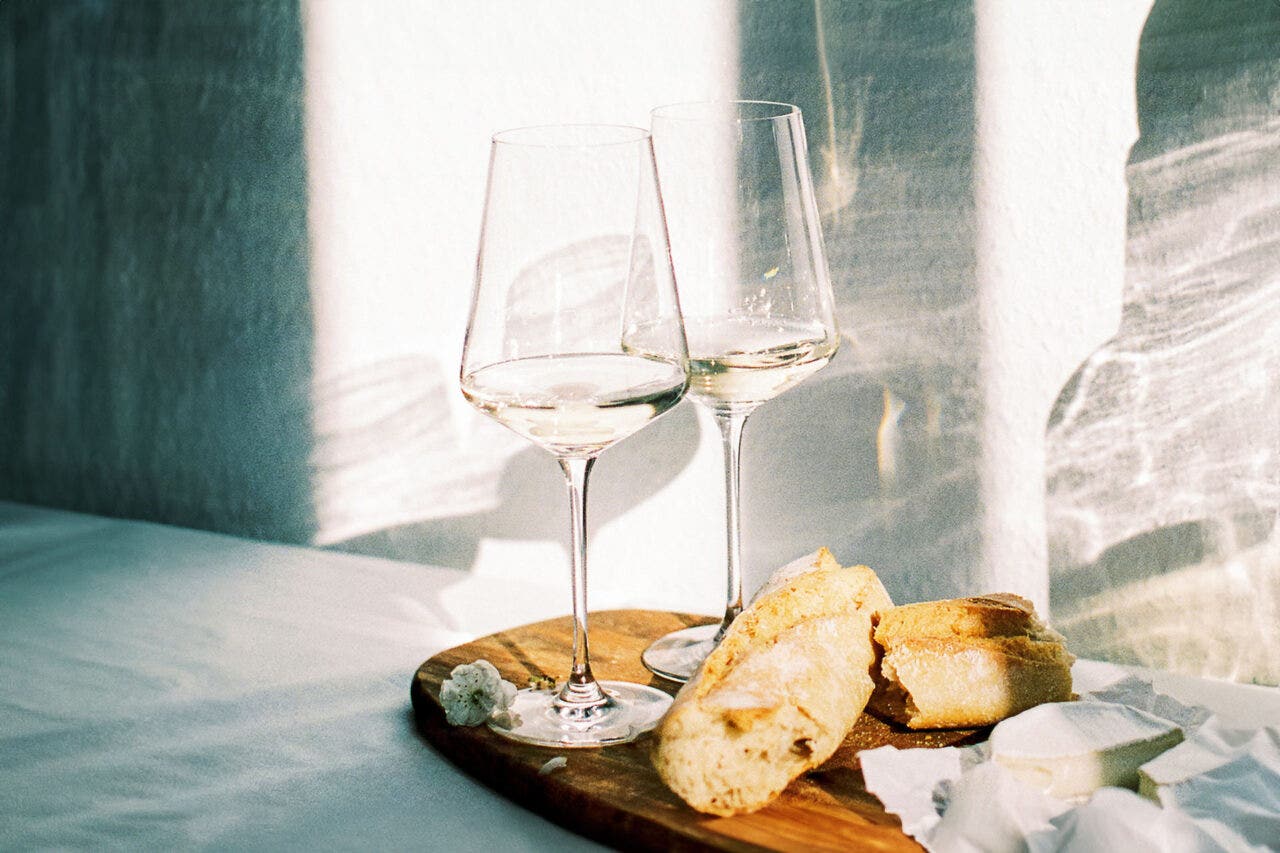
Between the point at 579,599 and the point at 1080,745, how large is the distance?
0.28m

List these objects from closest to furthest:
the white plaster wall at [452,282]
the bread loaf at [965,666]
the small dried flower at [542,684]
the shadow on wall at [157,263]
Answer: the bread loaf at [965,666]
the small dried flower at [542,684]
the white plaster wall at [452,282]
the shadow on wall at [157,263]

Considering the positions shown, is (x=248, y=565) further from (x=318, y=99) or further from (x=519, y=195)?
(x=519, y=195)

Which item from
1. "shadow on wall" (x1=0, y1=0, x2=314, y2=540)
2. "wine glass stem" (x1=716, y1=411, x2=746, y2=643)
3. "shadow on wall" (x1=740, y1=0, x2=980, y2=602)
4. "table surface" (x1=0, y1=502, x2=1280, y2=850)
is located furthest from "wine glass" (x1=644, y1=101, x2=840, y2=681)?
"shadow on wall" (x1=0, y1=0, x2=314, y2=540)

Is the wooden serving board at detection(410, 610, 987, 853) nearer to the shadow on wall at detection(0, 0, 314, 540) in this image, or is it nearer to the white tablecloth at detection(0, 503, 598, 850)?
the white tablecloth at detection(0, 503, 598, 850)

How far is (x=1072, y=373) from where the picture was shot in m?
0.93

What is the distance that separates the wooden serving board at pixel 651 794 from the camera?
25.1 inches

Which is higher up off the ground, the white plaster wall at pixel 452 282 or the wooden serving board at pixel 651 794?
the white plaster wall at pixel 452 282

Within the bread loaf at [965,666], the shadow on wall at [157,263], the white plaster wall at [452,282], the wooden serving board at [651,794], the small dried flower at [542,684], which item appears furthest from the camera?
the shadow on wall at [157,263]

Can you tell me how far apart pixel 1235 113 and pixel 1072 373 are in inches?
7.7

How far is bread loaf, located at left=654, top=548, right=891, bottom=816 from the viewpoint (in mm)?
637

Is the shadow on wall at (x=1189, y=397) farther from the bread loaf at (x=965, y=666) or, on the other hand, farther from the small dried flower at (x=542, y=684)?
the small dried flower at (x=542, y=684)

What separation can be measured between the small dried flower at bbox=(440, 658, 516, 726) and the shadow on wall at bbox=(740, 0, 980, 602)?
0.35 meters

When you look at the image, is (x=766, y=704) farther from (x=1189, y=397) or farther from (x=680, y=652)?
(x=1189, y=397)

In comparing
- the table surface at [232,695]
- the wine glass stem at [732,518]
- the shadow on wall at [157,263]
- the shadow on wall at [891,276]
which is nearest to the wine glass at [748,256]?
the wine glass stem at [732,518]
